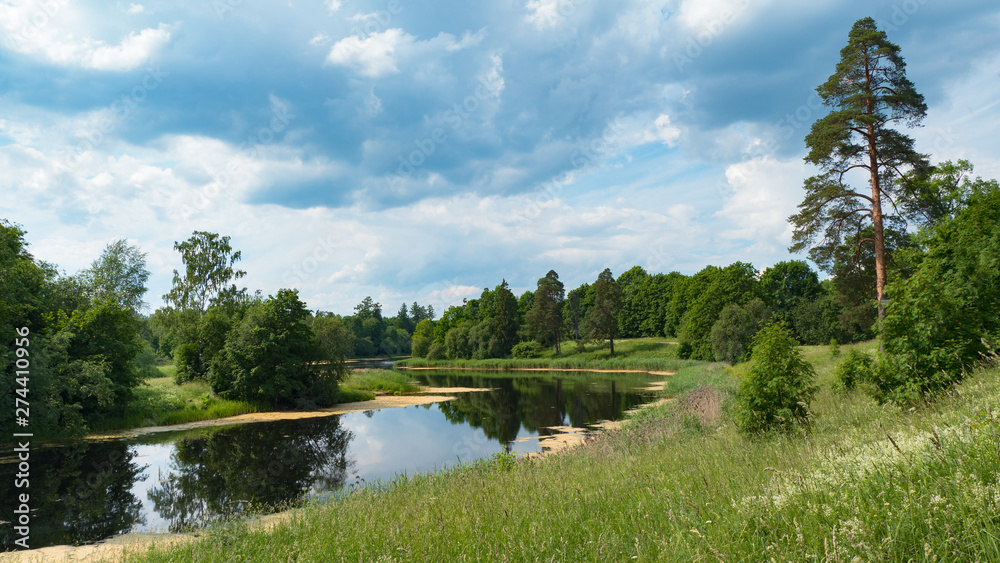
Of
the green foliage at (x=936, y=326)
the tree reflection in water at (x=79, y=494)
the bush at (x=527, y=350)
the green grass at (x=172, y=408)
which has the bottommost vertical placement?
the bush at (x=527, y=350)

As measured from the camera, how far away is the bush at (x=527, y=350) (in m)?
77.5

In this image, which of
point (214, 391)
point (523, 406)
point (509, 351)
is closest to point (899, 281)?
point (523, 406)

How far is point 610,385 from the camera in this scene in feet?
135

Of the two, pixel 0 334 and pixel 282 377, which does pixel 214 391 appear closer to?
pixel 282 377

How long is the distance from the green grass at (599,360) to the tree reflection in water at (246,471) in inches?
1638

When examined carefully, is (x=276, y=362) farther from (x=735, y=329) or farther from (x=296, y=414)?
(x=735, y=329)

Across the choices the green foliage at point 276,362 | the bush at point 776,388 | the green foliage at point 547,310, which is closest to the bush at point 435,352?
the green foliage at point 547,310

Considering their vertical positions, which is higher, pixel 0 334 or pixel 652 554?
pixel 0 334

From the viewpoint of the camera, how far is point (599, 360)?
6378 centimetres

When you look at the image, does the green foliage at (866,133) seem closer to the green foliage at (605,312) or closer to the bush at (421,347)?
the green foliage at (605,312)

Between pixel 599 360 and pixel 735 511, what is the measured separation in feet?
202

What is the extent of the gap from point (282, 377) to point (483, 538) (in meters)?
25.3

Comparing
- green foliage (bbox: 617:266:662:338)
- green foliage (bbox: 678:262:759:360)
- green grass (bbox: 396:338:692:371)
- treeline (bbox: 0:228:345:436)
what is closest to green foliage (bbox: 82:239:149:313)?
treeline (bbox: 0:228:345:436)

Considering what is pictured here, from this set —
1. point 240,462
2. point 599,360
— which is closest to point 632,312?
point 599,360
